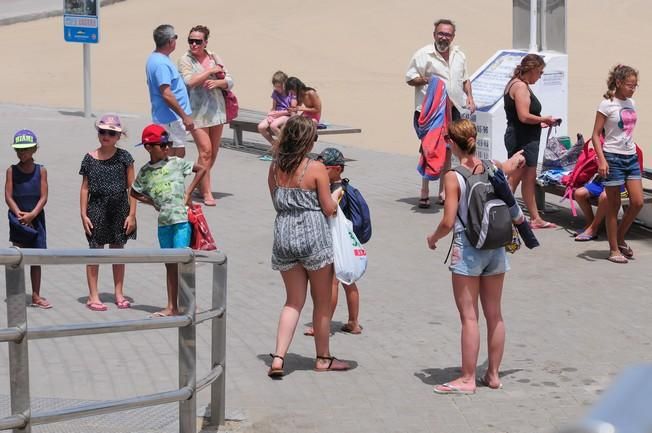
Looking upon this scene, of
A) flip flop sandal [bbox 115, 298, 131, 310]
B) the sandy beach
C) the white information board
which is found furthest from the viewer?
the sandy beach

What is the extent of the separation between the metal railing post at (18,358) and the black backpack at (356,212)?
302 cm

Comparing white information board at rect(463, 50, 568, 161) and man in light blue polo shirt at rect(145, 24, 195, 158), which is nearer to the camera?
man in light blue polo shirt at rect(145, 24, 195, 158)

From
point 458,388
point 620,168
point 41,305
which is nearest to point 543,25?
point 620,168

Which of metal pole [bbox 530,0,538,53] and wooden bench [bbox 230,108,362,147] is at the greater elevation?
metal pole [bbox 530,0,538,53]

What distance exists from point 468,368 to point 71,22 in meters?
13.4

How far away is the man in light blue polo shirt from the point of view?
400 inches

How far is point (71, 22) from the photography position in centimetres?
1814

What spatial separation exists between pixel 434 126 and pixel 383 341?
422 cm

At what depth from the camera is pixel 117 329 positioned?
14.6 ft

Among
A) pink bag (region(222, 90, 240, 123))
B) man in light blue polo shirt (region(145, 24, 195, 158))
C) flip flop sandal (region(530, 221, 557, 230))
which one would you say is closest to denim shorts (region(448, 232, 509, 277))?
man in light blue polo shirt (region(145, 24, 195, 158))

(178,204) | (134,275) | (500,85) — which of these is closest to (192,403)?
(178,204)

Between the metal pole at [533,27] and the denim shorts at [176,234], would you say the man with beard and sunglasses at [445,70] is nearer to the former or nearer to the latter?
the metal pole at [533,27]

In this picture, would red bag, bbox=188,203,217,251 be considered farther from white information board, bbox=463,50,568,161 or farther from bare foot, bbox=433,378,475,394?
white information board, bbox=463,50,568,161

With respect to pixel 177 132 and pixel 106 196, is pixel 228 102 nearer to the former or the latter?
pixel 177 132
